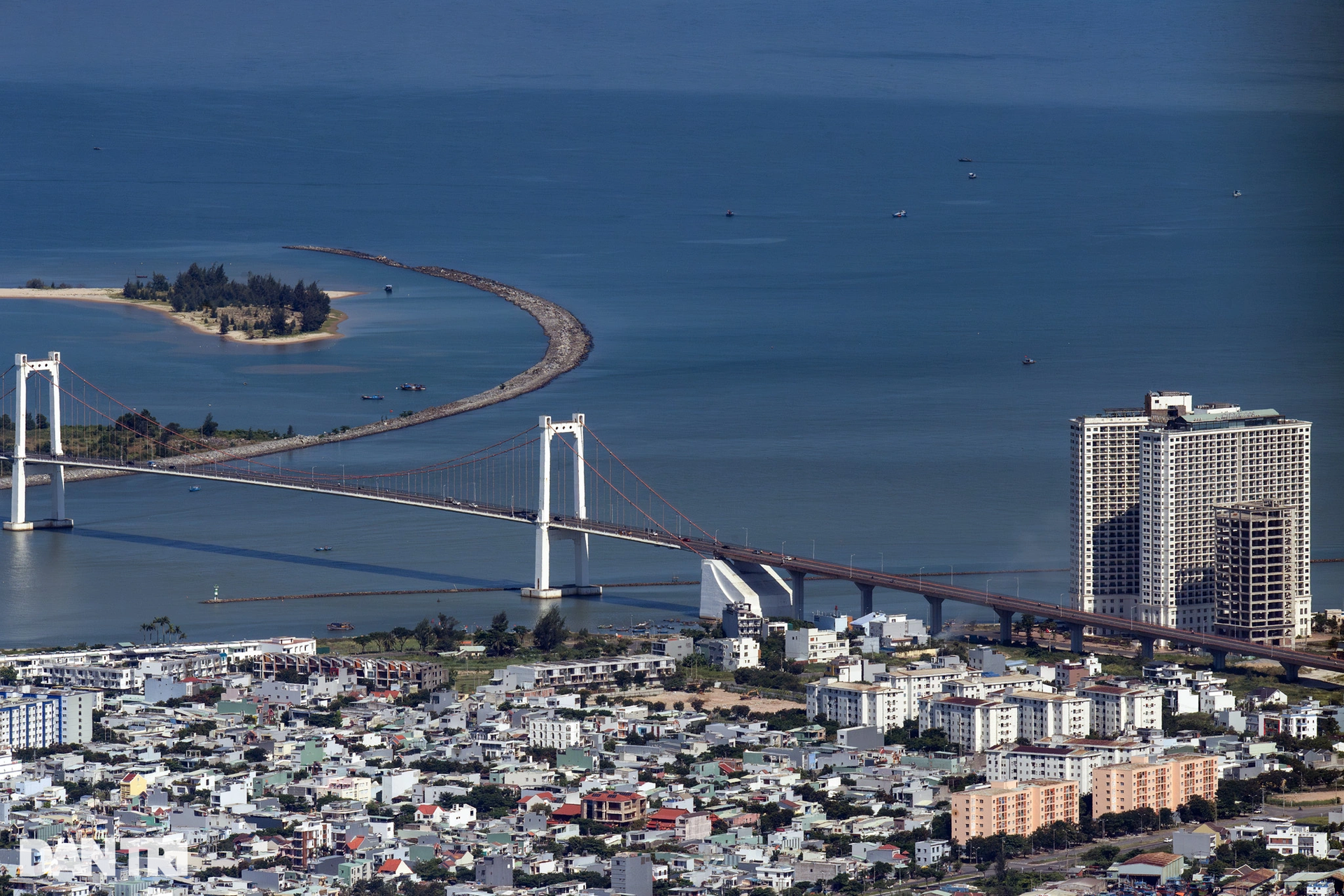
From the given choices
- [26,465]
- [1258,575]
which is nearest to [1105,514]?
[1258,575]

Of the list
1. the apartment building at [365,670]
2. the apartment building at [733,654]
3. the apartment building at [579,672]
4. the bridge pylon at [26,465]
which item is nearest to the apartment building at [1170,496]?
the apartment building at [733,654]

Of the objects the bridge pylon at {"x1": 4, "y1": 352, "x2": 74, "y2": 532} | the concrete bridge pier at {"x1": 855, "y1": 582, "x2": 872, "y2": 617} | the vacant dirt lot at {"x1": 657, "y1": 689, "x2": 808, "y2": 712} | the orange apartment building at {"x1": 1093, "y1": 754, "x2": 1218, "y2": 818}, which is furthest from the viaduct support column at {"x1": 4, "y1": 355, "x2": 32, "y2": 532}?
the orange apartment building at {"x1": 1093, "y1": 754, "x2": 1218, "y2": 818}

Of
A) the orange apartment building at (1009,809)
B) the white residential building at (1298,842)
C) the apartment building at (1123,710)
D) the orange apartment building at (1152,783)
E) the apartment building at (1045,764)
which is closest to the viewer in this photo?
the white residential building at (1298,842)

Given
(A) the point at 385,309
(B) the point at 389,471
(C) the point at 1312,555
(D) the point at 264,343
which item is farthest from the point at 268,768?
(A) the point at 385,309

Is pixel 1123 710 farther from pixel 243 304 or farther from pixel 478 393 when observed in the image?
pixel 243 304

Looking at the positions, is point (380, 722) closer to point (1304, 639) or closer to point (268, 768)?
point (268, 768)

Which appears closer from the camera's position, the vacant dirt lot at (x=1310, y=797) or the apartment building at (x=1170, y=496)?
the vacant dirt lot at (x=1310, y=797)

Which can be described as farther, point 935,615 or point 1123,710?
point 935,615

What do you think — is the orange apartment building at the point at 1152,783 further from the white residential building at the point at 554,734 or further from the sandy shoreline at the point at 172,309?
the sandy shoreline at the point at 172,309
